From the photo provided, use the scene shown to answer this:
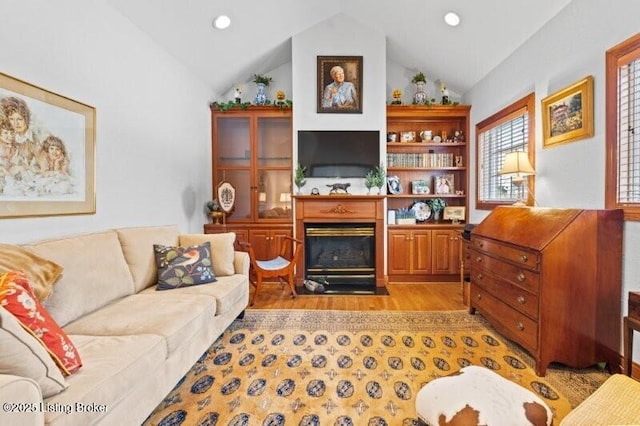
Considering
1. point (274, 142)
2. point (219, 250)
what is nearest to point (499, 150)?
point (274, 142)

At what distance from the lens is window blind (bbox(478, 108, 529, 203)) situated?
3.25 meters

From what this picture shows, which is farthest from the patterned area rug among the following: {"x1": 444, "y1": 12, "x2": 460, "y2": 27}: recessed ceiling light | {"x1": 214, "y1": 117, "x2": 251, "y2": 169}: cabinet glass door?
{"x1": 444, "y1": 12, "x2": 460, "y2": 27}: recessed ceiling light

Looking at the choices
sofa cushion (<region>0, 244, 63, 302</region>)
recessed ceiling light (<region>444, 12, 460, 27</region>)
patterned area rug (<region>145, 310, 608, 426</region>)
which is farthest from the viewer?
recessed ceiling light (<region>444, 12, 460, 27</region>)

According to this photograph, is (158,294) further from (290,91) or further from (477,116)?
(477,116)

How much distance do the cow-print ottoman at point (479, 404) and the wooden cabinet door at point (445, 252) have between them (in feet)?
9.71

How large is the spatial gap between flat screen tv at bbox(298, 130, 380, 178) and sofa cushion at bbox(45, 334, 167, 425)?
3082 millimetres

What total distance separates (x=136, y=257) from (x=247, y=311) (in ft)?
4.08

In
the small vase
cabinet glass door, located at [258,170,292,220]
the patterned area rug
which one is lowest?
the patterned area rug

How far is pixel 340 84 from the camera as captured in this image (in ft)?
13.8

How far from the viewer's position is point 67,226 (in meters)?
2.15

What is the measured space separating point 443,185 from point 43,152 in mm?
4467

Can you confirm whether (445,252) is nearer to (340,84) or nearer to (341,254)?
(341,254)

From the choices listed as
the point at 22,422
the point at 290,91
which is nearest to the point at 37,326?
the point at 22,422

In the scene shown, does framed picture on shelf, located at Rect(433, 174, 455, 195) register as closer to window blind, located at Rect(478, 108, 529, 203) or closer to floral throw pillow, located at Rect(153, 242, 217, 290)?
window blind, located at Rect(478, 108, 529, 203)
